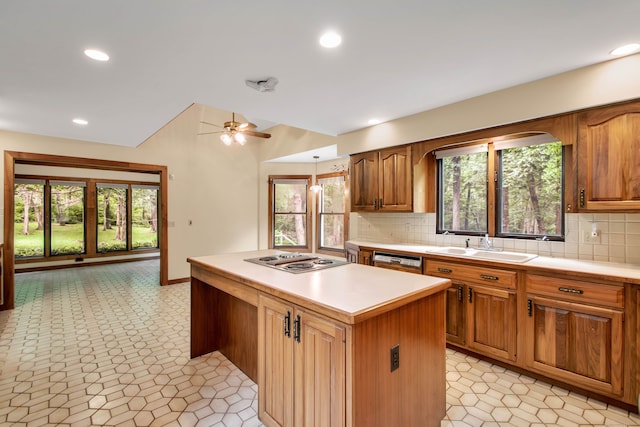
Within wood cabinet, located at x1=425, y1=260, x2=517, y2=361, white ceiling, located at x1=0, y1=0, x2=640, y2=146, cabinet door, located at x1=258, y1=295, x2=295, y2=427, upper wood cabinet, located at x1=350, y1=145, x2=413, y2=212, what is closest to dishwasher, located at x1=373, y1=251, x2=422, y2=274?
wood cabinet, located at x1=425, y1=260, x2=517, y2=361

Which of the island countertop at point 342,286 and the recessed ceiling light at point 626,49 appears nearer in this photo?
the island countertop at point 342,286

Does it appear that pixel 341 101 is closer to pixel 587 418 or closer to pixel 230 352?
pixel 230 352

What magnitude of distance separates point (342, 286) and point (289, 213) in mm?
A: 4740

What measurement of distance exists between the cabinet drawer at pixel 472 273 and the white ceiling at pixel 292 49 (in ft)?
5.19

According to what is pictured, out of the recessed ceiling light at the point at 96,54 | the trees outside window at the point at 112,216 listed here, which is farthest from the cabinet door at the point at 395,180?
the trees outside window at the point at 112,216

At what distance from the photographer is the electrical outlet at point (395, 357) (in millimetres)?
1479

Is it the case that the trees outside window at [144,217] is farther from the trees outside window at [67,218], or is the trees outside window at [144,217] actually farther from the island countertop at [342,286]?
the island countertop at [342,286]

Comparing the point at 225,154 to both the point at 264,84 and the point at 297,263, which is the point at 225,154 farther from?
the point at 297,263

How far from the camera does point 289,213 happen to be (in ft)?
20.9

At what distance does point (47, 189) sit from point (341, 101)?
7666 millimetres

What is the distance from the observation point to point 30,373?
2516 mm

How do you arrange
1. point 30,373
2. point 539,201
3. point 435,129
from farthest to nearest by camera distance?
point 435,129
point 539,201
point 30,373

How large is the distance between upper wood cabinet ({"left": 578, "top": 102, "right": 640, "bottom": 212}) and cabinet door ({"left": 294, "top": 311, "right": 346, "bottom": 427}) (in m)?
2.29

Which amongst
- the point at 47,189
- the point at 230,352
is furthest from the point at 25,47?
the point at 47,189
